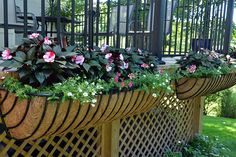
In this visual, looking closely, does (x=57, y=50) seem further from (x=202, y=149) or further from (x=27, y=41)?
(x=202, y=149)

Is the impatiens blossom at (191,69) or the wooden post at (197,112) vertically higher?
the impatiens blossom at (191,69)

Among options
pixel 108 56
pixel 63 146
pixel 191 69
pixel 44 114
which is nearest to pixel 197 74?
pixel 191 69

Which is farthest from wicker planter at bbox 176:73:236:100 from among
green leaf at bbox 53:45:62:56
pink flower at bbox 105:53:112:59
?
green leaf at bbox 53:45:62:56

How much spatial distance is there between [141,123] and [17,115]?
2.18 metres

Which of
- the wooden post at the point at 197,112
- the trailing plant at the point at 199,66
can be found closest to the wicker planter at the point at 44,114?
the trailing plant at the point at 199,66

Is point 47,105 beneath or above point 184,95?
above

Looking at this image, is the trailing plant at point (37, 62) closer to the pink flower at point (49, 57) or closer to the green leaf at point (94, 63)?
the pink flower at point (49, 57)

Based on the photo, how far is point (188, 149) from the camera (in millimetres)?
4375

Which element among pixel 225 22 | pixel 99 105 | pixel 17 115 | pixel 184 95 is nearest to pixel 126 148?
pixel 184 95

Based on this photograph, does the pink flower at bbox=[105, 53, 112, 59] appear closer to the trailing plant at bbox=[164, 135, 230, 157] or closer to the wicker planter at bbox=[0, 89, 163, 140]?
the wicker planter at bbox=[0, 89, 163, 140]

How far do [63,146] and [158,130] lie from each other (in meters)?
1.54

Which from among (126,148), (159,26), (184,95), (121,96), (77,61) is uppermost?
(159,26)

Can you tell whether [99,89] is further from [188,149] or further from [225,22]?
[225,22]

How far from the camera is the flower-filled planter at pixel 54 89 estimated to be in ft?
5.19
